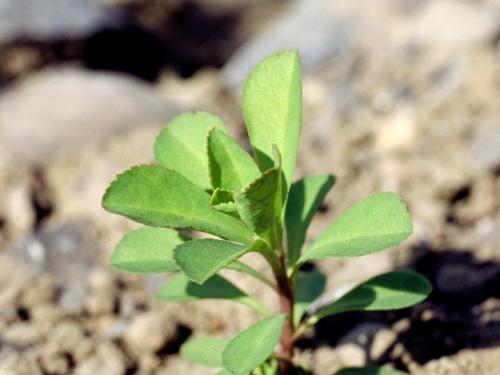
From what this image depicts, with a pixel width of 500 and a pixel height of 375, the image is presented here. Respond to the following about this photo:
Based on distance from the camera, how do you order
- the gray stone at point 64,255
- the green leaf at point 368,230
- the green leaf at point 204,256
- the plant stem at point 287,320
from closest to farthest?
the green leaf at point 204,256 < the green leaf at point 368,230 < the plant stem at point 287,320 < the gray stone at point 64,255

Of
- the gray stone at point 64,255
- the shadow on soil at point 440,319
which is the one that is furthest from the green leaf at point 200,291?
the gray stone at point 64,255

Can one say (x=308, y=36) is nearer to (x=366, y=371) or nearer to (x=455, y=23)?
(x=455, y=23)

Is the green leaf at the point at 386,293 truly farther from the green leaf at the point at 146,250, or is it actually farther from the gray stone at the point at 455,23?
the gray stone at the point at 455,23

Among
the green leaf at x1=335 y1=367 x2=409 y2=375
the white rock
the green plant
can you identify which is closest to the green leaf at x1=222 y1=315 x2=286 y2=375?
the green plant

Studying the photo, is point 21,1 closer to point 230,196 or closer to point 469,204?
point 469,204

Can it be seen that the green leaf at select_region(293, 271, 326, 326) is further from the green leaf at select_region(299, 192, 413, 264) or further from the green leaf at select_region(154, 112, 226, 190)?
the green leaf at select_region(154, 112, 226, 190)

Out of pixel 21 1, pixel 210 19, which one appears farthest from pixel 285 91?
pixel 210 19

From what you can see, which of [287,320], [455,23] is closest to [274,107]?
[287,320]
